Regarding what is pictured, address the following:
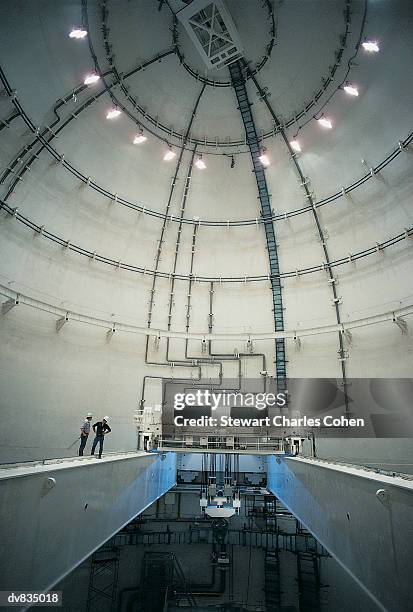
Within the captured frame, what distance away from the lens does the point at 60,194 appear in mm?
18062

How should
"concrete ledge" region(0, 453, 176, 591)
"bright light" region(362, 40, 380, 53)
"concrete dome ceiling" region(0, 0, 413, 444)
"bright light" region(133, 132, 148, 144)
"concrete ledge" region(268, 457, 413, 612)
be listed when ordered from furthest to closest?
"bright light" region(133, 132, 148, 144)
"concrete dome ceiling" region(0, 0, 413, 444)
"bright light" region(362, 40, 380, 53)
"concrete ledge" region(0, 453, 176, 591)
"concrete ledge" region(268, 457, 413, 612)

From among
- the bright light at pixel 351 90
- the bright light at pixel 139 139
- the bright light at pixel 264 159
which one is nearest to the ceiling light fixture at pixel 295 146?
the bright light at pixel 264 159

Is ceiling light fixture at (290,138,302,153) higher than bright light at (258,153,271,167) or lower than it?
higher

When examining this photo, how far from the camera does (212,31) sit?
48.9ft

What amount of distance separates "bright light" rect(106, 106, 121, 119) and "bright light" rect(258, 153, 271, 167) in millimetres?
7891

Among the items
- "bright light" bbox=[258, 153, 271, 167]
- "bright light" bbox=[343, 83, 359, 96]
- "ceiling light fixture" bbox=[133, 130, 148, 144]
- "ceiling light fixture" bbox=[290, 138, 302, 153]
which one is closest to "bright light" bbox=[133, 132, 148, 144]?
"ceiling light fixture" bbox=[133, 130, 148, 144]

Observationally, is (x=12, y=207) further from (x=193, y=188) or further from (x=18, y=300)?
(x=193, y=188)

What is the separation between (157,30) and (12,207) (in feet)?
36.2

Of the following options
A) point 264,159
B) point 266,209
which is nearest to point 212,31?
point 264,159

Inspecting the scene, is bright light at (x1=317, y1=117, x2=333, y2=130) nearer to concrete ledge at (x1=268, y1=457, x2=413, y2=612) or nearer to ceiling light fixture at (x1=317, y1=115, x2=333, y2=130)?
ceiling light fixture at (x1=317, y1=115, x2=333, y2=130)

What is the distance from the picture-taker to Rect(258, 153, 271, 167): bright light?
19250 millimetres

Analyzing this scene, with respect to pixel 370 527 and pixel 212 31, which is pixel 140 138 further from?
pixel 370 527

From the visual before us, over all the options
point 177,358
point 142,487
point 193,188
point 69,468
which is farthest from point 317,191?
point 69,468

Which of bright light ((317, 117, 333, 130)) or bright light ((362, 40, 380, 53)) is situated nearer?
bright light ((362, 40, 380, 53))
